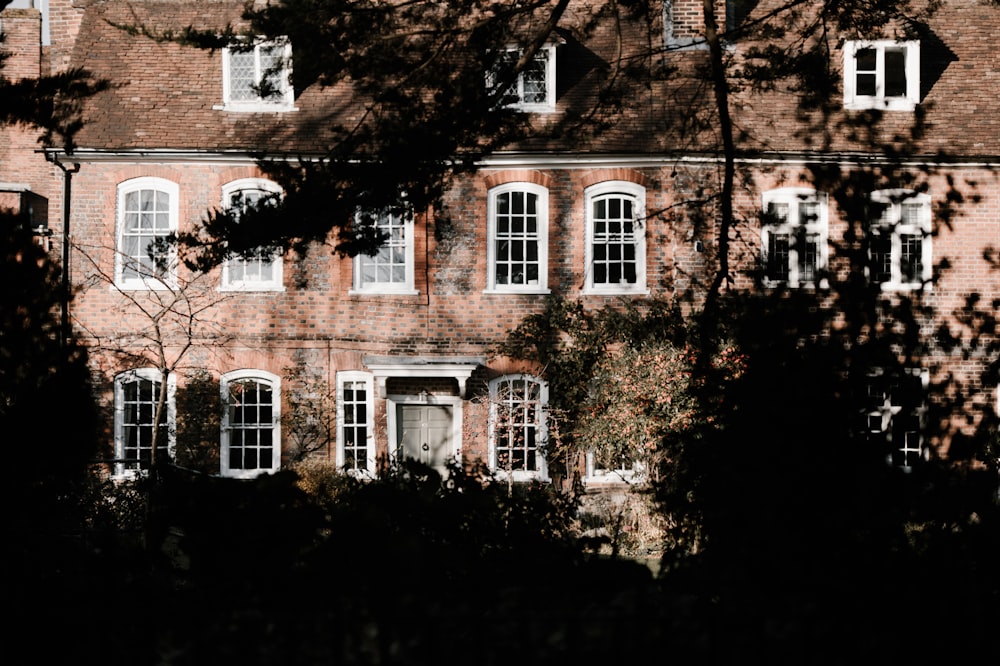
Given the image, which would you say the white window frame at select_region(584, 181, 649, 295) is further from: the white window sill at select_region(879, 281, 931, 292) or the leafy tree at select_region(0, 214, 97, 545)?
the leafy tree at select_region(0, 214, 97, 545)

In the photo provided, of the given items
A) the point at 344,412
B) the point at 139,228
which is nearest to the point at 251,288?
the point at 139,228

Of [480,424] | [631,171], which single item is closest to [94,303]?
[480,424]

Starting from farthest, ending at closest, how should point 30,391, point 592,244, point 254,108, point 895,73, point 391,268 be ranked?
point 895,73 < point 254,108 < point 391,268 < point 592,244 < point 30,391

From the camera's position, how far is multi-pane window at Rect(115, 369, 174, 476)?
1700cm

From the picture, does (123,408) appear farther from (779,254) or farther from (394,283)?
(779,254)

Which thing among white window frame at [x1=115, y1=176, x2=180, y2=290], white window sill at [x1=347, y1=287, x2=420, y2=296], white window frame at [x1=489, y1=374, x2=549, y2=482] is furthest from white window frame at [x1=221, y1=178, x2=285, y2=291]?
white window frame at [x1=489, y1=374, x2=549, y2=482]

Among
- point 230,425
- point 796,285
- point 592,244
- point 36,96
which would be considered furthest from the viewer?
point 796,285

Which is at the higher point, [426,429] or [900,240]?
[900,240]

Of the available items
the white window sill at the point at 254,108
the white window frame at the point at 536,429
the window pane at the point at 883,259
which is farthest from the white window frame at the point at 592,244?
the white window sill at the point at 254,108

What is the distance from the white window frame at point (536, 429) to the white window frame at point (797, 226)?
463 centimetres

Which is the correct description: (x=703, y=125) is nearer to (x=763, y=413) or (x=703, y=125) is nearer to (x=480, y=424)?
(x=763, y=413)

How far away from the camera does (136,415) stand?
1720 centimetres

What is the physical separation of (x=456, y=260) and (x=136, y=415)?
6.41 m

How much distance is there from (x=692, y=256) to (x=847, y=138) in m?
3.68
